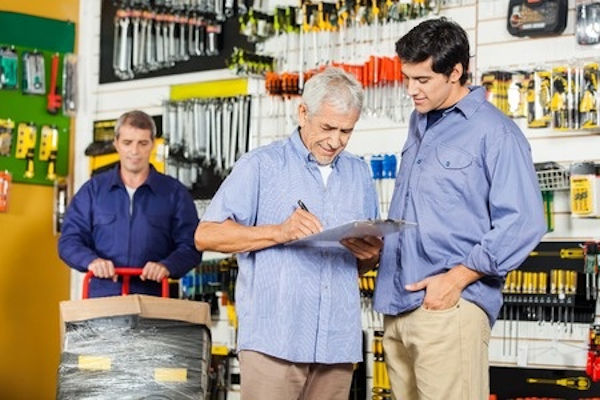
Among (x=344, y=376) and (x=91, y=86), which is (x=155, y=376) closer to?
(x=344, y=376)

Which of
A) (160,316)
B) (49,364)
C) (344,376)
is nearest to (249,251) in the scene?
(344,376)

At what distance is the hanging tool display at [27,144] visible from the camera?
754cm

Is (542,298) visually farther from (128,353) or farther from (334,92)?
(334,92)

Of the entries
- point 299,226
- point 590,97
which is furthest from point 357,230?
point 590,97

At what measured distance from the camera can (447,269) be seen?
3744 millimetres

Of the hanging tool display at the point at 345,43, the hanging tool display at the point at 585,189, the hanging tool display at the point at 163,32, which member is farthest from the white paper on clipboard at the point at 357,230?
the hanging tool display at the point at 163,32

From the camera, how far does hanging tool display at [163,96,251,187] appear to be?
7066mm

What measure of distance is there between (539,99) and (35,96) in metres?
3.34

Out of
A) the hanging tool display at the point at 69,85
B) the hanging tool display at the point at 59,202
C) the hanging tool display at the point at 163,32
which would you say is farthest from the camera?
the hanging tool display at the point at 69,85

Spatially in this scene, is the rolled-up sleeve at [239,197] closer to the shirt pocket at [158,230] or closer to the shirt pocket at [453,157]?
the shirt pocket at [453,157]

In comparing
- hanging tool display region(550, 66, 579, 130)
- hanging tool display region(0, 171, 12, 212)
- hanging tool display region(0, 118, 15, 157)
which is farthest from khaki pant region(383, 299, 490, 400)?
hanging tool display region(0, 118, 15, 157)

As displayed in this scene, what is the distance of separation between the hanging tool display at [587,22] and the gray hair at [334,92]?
2.18 meters

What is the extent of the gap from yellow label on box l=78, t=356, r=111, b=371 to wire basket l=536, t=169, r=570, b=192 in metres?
2.15

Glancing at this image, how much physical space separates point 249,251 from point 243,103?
326 centimetres
